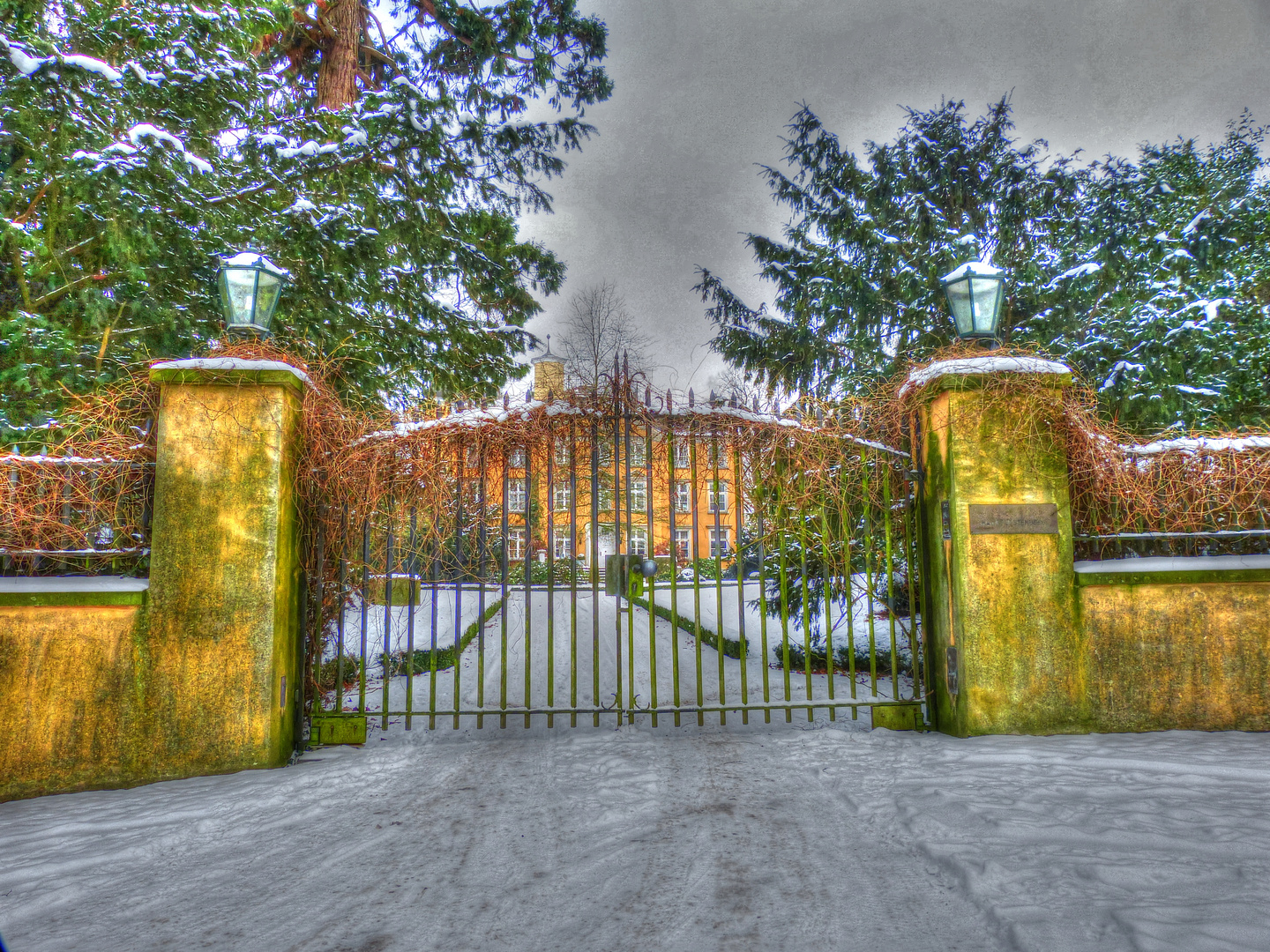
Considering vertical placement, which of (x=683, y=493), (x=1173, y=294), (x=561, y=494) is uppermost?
(x=1173, y=294)

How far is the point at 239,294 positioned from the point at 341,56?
819cm

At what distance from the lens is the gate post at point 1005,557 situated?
13.5 feet

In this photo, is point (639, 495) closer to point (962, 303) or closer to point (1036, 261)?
point (1036, 261)

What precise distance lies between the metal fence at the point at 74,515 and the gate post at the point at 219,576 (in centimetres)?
27

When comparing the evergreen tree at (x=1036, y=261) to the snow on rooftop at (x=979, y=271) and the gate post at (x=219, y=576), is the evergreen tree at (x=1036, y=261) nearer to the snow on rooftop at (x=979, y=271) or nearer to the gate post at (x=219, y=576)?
the snow on rooftop at (x=979, y=271)

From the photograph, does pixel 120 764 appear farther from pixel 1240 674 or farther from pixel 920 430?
pixel 1240 674

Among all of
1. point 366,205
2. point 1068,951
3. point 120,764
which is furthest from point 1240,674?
point 366,205

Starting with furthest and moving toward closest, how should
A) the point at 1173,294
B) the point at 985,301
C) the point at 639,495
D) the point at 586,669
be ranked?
the point at 639,495 → the point at 586,669 → the point at 1173,294 → the point at 985,301

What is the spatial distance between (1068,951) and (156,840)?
362 cm

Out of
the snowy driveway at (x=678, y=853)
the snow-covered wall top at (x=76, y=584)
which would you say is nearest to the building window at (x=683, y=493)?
the snowy driveway at (x=678, y=853)

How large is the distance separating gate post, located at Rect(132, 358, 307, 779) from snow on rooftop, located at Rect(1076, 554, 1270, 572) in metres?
5.28

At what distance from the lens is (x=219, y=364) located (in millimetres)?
3914

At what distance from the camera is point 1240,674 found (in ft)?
13.5

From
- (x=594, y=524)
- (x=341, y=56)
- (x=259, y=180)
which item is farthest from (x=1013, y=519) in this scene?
(x=341, y=56)
